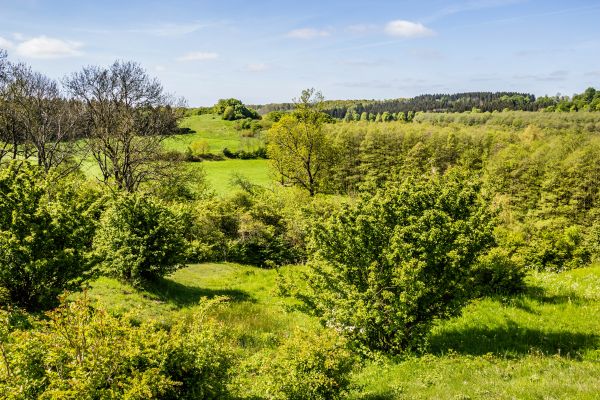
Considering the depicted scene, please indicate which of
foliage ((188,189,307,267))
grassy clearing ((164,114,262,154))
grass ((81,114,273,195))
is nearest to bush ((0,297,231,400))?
foliage ((188,189,307,267))

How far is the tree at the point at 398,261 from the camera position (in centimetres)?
1334

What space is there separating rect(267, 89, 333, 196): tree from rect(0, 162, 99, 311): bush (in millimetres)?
34658

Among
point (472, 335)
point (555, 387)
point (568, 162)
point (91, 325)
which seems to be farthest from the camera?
point (568, 162)

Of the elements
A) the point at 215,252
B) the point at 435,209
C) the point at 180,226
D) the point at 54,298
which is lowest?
the point at 215,252

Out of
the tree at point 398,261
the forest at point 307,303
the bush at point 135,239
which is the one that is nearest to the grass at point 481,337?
the forest at point 307,303

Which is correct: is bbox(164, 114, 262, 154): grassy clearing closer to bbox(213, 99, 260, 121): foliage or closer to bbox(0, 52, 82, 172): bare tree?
bbox(213, 99, 260, 121): foliage

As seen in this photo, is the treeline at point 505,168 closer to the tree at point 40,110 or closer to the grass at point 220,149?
the grass at point 220,149

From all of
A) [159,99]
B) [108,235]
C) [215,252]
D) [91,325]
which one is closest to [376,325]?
[91,325]

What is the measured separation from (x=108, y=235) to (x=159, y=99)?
73.6ft

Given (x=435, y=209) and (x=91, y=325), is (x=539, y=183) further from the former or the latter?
(x=91, y=325)

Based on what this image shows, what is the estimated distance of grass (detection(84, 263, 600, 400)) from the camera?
1095 centimetres

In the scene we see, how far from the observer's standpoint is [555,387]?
10.3 meters

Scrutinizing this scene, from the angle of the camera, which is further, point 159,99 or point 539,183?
point 539,183

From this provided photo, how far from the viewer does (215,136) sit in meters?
119
